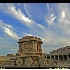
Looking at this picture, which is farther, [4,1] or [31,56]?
[31,56]

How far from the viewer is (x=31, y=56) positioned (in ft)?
32.6

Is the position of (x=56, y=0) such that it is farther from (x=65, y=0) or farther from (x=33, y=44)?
(x=33, y=44)

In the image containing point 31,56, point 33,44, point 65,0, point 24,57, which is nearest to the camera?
point 65,0

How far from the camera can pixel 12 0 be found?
1.68 metres

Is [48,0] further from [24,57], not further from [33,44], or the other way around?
[24,57]

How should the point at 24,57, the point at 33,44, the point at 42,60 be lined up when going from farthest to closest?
the point at 24,57, the point at 42,60, the point at 33,44

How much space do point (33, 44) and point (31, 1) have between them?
6.53 metres

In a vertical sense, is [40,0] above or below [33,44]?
below

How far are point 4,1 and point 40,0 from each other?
0.37 metres

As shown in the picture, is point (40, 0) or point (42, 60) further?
point (42, 60)

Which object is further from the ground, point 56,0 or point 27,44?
point 27,44

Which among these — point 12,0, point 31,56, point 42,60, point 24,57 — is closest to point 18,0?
point 12,0

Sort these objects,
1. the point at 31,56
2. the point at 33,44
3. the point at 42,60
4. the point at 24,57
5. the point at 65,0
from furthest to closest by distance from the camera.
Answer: the point at 24,57, the point at 31,56, the point at 42,60, the point at 33,44, the point at 65,0

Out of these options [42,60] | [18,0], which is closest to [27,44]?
[42,60]
